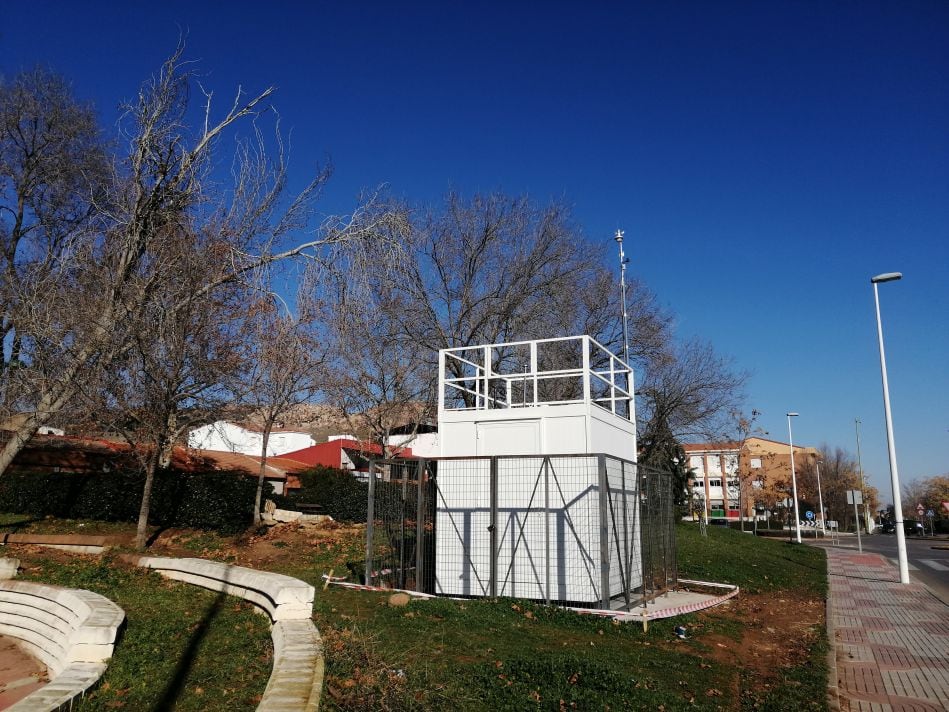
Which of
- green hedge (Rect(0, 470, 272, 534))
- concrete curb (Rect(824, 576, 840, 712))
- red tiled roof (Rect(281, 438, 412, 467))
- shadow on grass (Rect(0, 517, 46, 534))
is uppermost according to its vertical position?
red tiled roof (Rect(281, 438, 412, 467))

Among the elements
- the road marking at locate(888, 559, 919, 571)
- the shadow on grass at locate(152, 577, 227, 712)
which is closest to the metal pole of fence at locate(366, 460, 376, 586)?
the shadow on grass at locate(152, 577, 227, 712)

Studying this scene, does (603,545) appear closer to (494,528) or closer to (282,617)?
(494,528)

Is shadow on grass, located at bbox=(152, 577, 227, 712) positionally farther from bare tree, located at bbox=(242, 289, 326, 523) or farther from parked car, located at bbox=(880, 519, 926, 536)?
parked car, located at bbox=(880, 519, 926, 536)

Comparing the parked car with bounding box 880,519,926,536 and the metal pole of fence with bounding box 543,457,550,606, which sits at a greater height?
the metal pole of fence with bounding box 543,457,550,606

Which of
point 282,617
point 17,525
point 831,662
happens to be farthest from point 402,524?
point 17,525

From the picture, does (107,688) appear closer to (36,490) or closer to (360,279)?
(360,279)

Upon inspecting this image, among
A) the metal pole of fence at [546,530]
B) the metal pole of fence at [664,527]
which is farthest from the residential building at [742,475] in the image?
the metal pole of fence at [546,530]

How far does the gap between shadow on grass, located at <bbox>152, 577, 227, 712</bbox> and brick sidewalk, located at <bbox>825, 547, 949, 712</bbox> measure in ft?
20.5

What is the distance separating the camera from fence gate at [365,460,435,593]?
38.1 feet

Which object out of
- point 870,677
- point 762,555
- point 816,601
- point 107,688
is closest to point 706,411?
point 762,555

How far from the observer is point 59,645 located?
7734mm

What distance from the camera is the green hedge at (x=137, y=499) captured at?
16188 millimetres

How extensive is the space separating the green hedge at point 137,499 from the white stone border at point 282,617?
446 centimetres

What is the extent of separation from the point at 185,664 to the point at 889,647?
30.6ft
